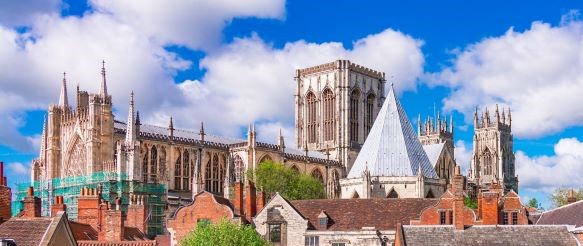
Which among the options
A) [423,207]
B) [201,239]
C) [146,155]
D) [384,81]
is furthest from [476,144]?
[201,239]

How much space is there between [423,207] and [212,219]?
41.2ft

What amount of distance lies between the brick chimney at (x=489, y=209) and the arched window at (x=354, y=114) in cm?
8241

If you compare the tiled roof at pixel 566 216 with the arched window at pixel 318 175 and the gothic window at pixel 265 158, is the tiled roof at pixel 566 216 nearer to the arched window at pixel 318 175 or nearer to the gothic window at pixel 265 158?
the gothic window at pixel 265 158

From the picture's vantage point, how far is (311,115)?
13950 centimetres

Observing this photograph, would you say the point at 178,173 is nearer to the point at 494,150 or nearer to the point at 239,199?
the point at 239,199

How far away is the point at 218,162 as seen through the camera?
113125 millimetres

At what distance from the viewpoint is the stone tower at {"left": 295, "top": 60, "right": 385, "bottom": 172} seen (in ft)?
437

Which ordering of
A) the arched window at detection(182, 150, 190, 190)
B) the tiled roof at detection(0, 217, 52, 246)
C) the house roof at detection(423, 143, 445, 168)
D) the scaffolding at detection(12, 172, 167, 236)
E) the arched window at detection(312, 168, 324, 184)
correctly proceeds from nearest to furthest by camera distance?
the tiled roof at detection(0, 217, 52, 246)
the scaffolding at detection(12, 172, 167, 236)
the house roof at detection(423, 143, 445, 168)
the arched window at detection(182, 150, 190, 190)
the arched window at detection(312, 168, 324, 184)

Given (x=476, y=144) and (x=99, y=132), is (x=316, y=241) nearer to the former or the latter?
(x=99, y=132)

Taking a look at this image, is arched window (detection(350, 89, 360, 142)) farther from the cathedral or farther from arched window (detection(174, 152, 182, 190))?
arched window (detection(174, 152, 182, 190))

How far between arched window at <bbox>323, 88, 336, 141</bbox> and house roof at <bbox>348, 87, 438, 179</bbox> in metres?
45.7

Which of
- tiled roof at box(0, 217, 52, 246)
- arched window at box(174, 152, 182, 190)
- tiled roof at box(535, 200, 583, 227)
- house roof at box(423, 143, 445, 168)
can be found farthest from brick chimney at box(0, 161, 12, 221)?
arched window at box(174, 152, 182, 190)

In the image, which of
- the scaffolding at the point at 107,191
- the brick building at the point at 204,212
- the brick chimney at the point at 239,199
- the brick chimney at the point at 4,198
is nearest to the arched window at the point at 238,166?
the scaffolding at the point at 107,191

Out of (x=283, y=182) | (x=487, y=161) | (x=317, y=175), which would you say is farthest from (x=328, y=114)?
(x=487, y=161)
